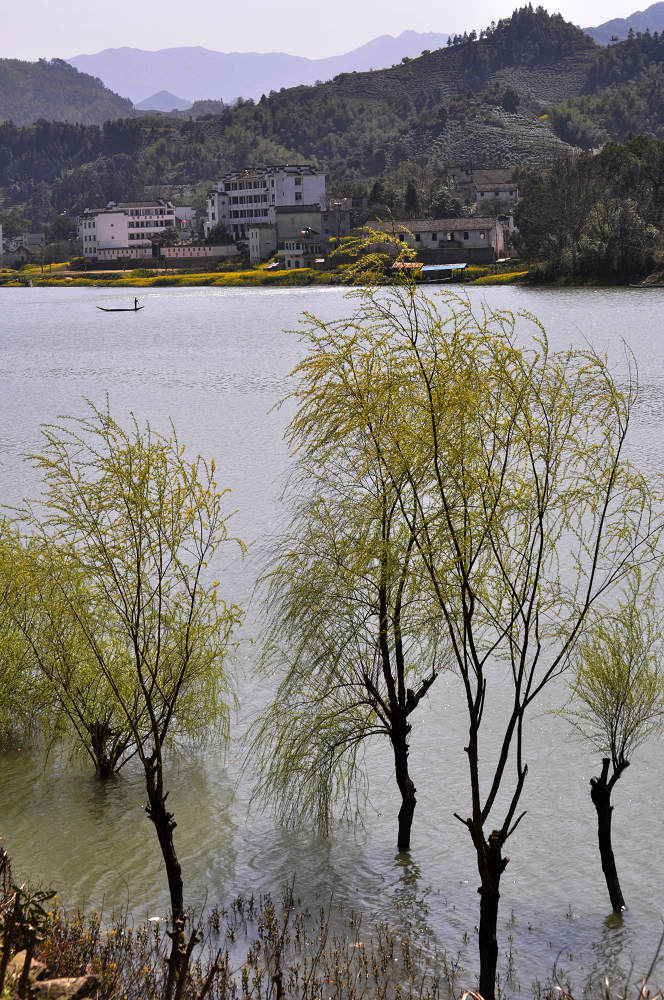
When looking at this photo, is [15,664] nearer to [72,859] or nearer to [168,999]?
[72,859]

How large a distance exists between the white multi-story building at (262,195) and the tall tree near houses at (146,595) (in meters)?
152

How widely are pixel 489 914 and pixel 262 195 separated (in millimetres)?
165751

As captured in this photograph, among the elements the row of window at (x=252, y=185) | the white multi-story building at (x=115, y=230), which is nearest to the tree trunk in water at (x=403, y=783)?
the row of window at (x=252, y=185)

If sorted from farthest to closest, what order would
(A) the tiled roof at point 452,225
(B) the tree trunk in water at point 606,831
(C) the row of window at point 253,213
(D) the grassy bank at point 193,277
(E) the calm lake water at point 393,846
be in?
(C) the row of window at point 253,213 < (A) the tiled roof at point 452,225 < (D) the grassy bank at point 193,277 < (E) the calm lake water at point 393,846 < (B) the tree trunk in water at point 606,831

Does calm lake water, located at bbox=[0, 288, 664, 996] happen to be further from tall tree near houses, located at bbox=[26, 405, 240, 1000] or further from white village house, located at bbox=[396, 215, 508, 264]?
white village house, located at bbox=[396, 215, 508, 264]

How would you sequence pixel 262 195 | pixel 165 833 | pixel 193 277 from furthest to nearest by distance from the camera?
pixel 262 195 < pixel 193 277 < pixel 165 833

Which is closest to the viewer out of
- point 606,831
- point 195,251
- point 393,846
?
point 606,831

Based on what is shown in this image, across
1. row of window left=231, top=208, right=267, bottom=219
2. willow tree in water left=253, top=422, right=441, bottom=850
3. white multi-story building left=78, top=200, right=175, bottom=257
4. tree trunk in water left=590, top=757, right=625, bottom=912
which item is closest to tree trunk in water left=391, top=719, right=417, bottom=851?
willow tree in water left=253, top=422, right=441, bottom=850

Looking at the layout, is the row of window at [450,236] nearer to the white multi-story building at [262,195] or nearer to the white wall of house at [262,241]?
the white wall of house at [262,241]

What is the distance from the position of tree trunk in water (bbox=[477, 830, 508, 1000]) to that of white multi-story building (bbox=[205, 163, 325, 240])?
160369 mm

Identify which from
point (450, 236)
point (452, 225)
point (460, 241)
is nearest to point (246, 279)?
point (450, 236)

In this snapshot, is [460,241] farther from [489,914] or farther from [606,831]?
[489,914]

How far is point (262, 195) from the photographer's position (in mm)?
169500

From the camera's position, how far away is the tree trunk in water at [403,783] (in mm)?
14555
